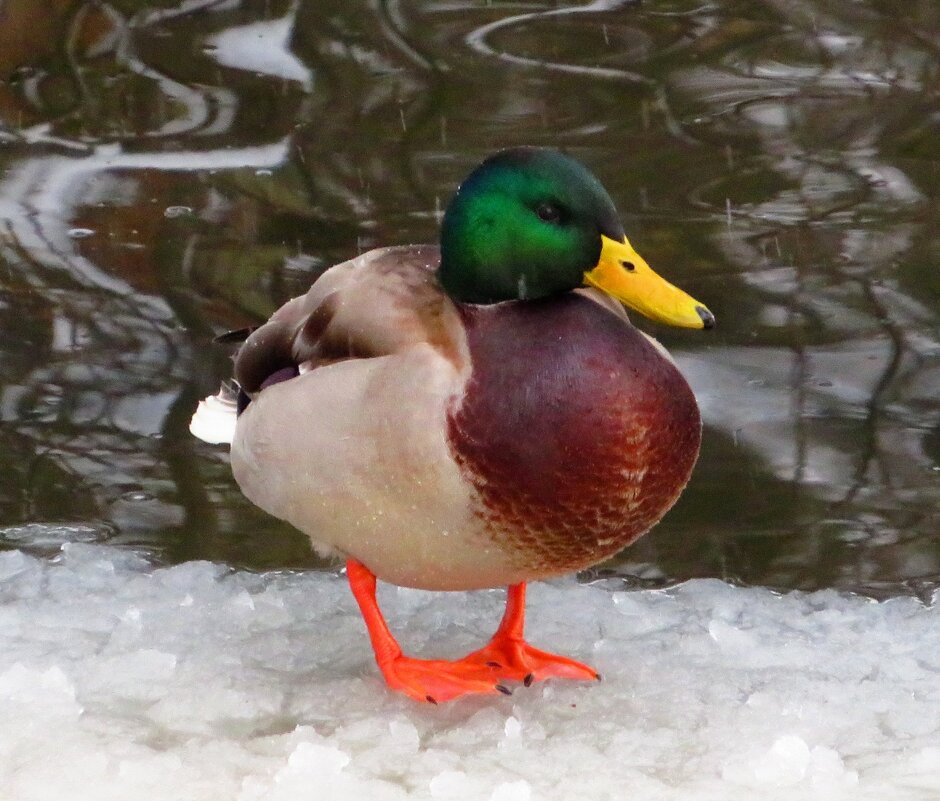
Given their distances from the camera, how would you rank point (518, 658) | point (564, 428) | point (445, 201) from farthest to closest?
1. point (445, 201)
2. point (518, 658)
3. point (564, 428)

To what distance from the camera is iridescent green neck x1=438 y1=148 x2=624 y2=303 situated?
9.18ft

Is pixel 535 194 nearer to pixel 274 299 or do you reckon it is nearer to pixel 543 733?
pixel 543 733

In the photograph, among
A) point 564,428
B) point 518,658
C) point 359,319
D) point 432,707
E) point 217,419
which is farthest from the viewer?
point 217,419

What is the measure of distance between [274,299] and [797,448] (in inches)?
69.7

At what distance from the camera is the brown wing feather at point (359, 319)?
2896 mm

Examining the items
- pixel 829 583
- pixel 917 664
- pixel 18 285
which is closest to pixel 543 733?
pixel 917 664

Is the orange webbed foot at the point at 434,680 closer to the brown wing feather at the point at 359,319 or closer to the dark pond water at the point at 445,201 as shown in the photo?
the brown wing feather at the point at 359,319

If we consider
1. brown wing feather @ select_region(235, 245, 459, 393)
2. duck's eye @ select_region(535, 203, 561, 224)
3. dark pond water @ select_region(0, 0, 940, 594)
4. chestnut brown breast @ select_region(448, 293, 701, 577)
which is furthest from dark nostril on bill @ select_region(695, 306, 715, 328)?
dark pond water @ select_region(0, 0, 940, 594)

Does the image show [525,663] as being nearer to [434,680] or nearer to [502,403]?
[434,680]

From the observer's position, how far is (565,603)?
3578 millimetres

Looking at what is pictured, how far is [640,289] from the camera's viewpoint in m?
2.78

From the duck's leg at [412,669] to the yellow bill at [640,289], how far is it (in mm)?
769

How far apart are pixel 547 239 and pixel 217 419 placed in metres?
1.05

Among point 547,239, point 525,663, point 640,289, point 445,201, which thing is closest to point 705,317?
point 640,289
